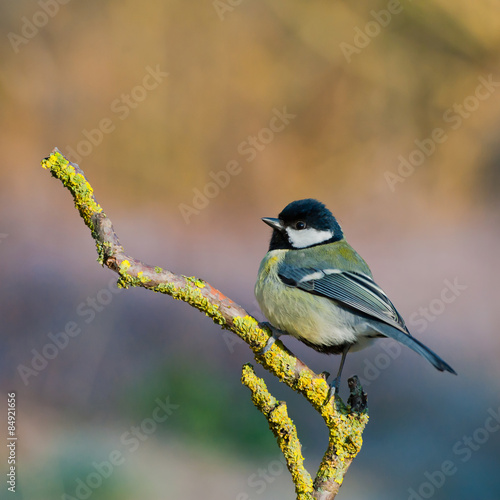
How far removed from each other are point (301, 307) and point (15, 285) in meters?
3.31

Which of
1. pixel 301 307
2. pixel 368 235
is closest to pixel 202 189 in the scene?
pixel 368 235

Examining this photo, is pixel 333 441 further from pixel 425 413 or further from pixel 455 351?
pixel 455 351

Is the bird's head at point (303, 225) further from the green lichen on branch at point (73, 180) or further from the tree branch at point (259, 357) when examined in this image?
the green lichen on branch at point (73, 180)

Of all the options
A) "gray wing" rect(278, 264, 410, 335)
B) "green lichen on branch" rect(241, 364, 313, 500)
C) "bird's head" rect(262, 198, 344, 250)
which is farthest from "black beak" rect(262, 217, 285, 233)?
"green lichen on branch" rect(241, 364, 313, 500)

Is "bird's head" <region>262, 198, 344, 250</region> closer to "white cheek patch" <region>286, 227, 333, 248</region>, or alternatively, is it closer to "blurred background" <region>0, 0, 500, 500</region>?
"white cheek patch" <region>286, 227, 333, 248</region>

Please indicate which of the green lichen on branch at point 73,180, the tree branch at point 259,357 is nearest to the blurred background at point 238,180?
the tree branch at point 259,357

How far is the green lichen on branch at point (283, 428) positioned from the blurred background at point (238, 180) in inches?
105

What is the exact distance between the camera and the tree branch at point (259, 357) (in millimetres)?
1062

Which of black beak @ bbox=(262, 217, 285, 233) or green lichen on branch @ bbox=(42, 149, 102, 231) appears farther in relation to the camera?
black beak @ bbox=(262, 217, 285, 233)

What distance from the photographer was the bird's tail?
1.34m

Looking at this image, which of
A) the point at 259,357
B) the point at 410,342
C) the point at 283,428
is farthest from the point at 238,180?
the point at 283,428

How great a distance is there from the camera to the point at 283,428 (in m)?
1.12

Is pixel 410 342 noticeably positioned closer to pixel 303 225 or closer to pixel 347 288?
pixel 347 288

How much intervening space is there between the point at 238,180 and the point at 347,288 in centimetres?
421
